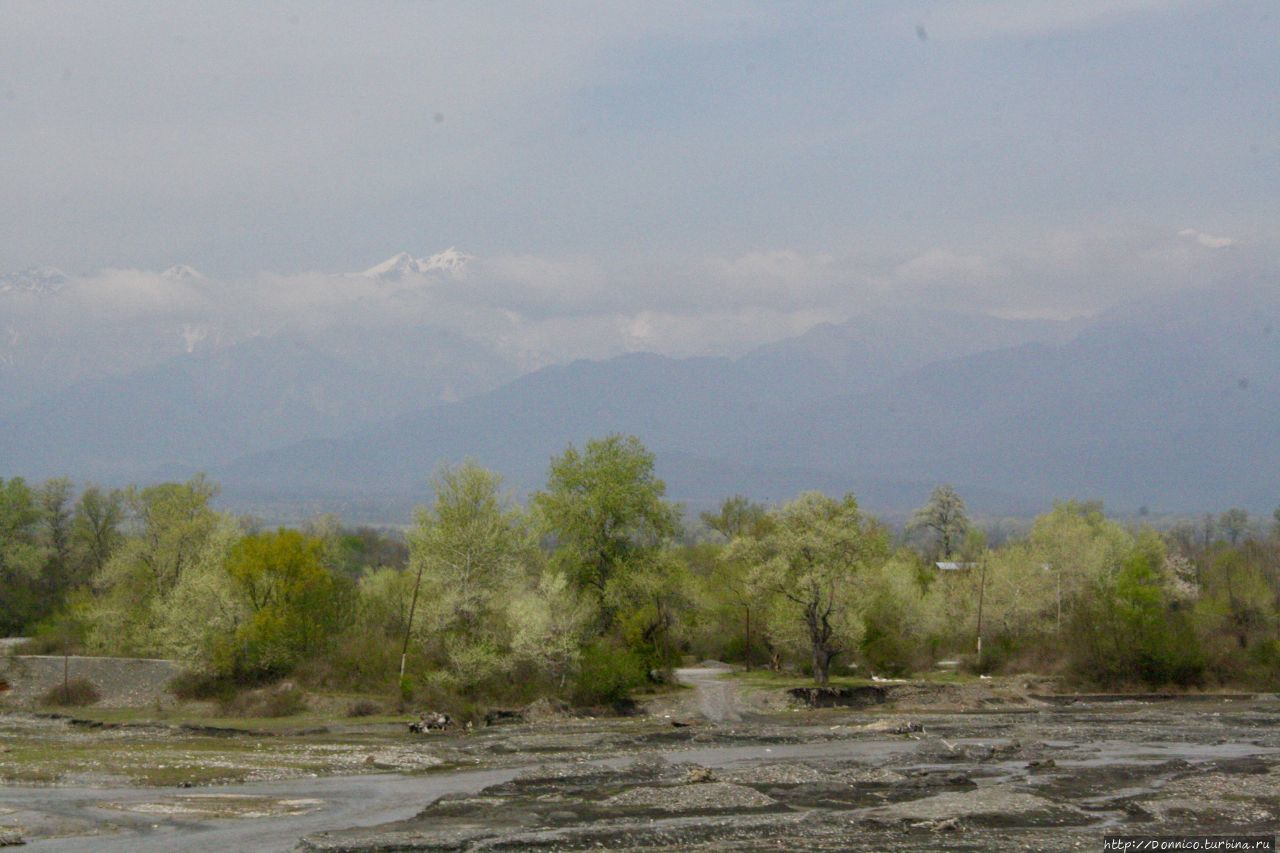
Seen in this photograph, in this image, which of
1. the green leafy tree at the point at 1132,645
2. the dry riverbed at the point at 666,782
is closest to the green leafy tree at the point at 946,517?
the green leafy tree at the point at 1132,645

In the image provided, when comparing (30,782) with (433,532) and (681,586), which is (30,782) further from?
(681,586)

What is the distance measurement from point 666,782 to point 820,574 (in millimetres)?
37311

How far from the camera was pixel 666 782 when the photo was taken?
50.3 meters

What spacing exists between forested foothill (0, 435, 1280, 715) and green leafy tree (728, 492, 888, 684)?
173mm

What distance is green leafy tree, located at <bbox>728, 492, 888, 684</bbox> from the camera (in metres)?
85.7

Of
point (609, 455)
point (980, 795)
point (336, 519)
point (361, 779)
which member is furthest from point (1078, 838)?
point (336, 519)

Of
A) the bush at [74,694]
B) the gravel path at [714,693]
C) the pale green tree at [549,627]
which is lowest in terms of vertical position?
the gravel path at [714,693]

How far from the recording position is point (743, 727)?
70.9 m

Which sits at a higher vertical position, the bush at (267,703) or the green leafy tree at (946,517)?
the green leafy tree at (946,517)

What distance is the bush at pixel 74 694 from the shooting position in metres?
83.4

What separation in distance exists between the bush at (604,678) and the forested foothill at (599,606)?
0.15 m

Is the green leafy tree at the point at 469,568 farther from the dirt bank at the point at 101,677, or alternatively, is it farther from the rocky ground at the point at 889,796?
the rocky ground at the point at 889,796

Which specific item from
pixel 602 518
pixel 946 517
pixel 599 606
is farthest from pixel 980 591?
pixel 946 517

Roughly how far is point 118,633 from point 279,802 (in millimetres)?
54536
